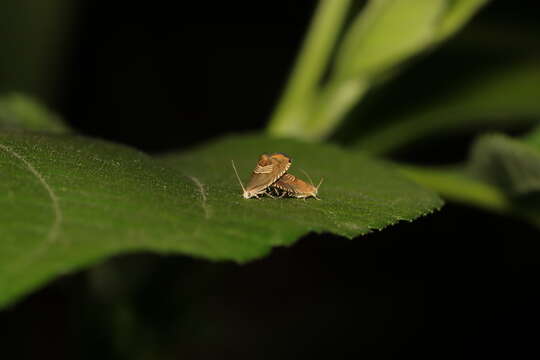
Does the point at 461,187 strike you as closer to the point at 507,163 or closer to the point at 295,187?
the point at 507,163

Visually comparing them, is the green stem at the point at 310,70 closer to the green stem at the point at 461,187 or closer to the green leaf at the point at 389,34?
the green leaf at the point at 389,34

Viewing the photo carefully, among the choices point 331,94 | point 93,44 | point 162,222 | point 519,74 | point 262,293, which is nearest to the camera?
point 162,222

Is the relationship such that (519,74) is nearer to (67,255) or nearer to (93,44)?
(67,255)

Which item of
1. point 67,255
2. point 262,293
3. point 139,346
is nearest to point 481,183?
point 139,346

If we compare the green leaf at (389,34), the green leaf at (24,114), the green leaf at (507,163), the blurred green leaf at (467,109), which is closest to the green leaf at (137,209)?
the green leaf at (507,163)

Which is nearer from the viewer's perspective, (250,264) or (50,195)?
(50,195)

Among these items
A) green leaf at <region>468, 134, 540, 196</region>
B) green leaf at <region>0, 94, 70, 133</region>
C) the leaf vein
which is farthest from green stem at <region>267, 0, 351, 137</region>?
the leaf vein

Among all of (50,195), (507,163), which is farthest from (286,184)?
(50,195)
